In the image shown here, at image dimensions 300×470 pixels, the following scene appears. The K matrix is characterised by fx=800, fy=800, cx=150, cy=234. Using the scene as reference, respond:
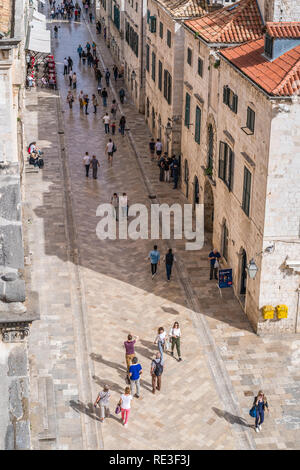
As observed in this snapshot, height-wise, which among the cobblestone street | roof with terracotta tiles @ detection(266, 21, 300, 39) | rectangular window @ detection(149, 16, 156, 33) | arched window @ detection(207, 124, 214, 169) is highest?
roof with terracotta tiles @ detection(266, 21, 300, 39)

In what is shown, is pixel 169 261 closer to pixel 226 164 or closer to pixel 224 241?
pixel 224 241

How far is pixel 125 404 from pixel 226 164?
12.3 m

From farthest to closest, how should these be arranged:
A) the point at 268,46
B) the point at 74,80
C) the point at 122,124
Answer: the point at 74,80 → the point at 122,124 → the point at 268,46

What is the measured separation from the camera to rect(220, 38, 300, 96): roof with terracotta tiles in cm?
2558

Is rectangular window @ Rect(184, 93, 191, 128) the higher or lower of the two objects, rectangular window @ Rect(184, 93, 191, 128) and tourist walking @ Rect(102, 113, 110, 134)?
the higher

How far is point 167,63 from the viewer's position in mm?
44344

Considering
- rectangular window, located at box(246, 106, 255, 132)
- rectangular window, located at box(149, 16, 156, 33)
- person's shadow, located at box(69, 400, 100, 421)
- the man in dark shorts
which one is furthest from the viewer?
the man in dark shorts

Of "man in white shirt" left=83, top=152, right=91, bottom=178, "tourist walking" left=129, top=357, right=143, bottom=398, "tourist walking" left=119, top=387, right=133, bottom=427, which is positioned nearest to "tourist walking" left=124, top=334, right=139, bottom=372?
"tourist walking" left=129, top=357, right=143, bottom=398

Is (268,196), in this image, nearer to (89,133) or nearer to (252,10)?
(252,10)

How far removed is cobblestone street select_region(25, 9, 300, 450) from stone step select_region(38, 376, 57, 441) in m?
0.03

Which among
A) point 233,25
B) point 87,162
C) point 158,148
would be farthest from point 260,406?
point 158,148

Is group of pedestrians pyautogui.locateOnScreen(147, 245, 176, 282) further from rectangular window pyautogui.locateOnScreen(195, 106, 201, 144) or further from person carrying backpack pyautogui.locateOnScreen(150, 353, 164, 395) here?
person carrying backpack pyautogui.locateOnScreen(150, 353, 164, 395)

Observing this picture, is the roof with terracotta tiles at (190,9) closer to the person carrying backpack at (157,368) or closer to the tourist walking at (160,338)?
the tourist walking at (160,338)

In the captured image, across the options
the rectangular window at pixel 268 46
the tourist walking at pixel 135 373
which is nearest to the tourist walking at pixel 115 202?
the rectangular window at pixel 268 46
